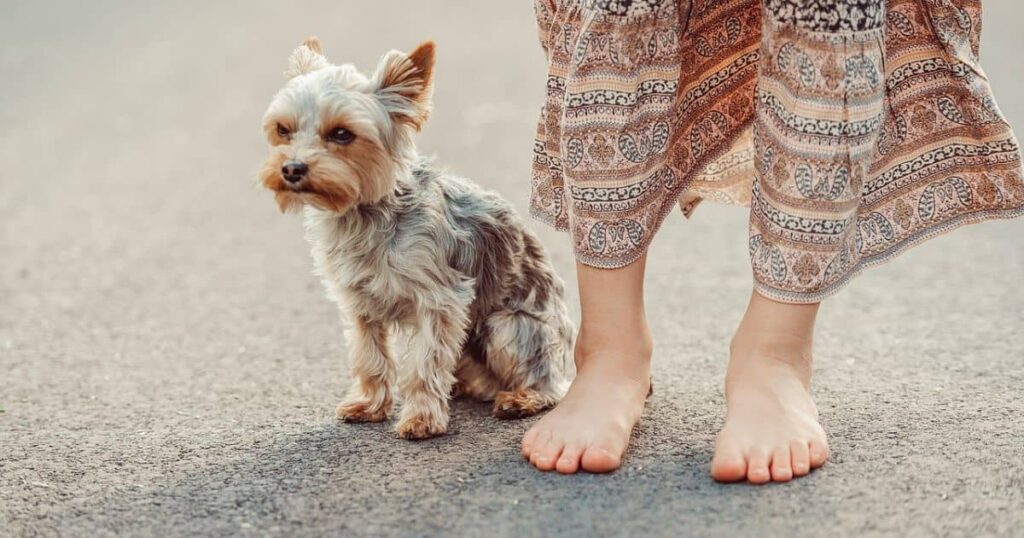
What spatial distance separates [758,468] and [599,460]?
0.37 metres

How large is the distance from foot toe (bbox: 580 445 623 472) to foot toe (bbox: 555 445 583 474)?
0.04 feet

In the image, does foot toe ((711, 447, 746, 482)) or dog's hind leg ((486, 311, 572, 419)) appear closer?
foot toe ((711, 447, 746, 482))

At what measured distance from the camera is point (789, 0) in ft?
8.80

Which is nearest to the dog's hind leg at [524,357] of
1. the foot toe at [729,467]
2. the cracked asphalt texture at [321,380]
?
the cracked asphalt texture at [321,380]

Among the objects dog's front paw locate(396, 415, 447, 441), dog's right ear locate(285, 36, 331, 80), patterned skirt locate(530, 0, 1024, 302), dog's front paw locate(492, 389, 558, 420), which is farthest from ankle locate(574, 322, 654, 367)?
dog's right ear locate(285, 36, 331, 80)

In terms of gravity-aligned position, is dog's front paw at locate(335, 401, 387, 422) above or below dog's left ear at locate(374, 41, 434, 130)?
below

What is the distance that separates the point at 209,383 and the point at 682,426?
162 centimetres

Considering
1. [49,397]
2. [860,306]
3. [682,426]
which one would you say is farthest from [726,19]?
[49,397]

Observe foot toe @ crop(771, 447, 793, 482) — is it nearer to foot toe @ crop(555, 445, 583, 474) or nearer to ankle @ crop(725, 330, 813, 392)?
ankle @ crop(725, 330, 813, 392)

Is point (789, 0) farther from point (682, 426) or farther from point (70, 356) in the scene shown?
point (70, 356)

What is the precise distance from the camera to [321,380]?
12.6ft

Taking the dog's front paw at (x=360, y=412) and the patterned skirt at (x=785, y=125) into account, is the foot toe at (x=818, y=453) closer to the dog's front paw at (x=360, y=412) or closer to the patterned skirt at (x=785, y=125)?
the patterned skirt at (x=785, y=125)

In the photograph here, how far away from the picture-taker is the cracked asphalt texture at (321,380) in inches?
99.3

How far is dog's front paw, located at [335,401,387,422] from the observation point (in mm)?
3299
